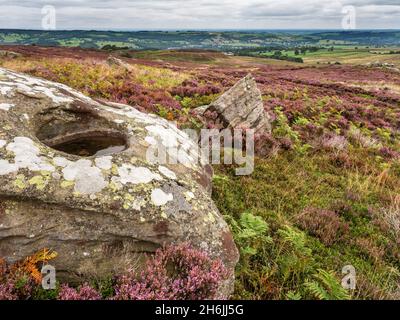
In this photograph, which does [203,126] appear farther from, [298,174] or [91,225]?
[91,225]

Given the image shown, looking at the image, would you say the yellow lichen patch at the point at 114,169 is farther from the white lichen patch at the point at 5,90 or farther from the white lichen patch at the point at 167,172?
the white lichen patch at the point at 5,90

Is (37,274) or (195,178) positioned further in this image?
(195,178)

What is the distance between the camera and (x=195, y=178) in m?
6.34

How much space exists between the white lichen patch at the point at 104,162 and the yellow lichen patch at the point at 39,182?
81cm

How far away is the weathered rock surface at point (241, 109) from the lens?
1304 centimetres

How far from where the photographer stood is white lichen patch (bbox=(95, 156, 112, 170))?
16.6 feet

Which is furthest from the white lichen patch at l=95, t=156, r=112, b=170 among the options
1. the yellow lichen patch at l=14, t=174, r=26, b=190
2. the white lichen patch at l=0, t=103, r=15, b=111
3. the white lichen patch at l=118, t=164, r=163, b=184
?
the white lichen patch at l=0, t=103, r=15, b=111

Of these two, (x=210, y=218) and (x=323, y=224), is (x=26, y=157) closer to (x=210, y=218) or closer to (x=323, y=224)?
(x=210, y=218)

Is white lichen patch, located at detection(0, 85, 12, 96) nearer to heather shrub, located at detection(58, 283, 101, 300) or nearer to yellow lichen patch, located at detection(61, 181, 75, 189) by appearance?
yellow lichen patch, located at detection(61, 181, 75, 189)

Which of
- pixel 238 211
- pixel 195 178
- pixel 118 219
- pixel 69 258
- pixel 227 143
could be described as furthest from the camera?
pixel 227 143

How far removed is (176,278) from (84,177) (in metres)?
1.92

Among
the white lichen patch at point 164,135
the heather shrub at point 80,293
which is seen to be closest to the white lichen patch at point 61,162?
the heather shrub at point 80,293

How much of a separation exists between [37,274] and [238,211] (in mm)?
4346
